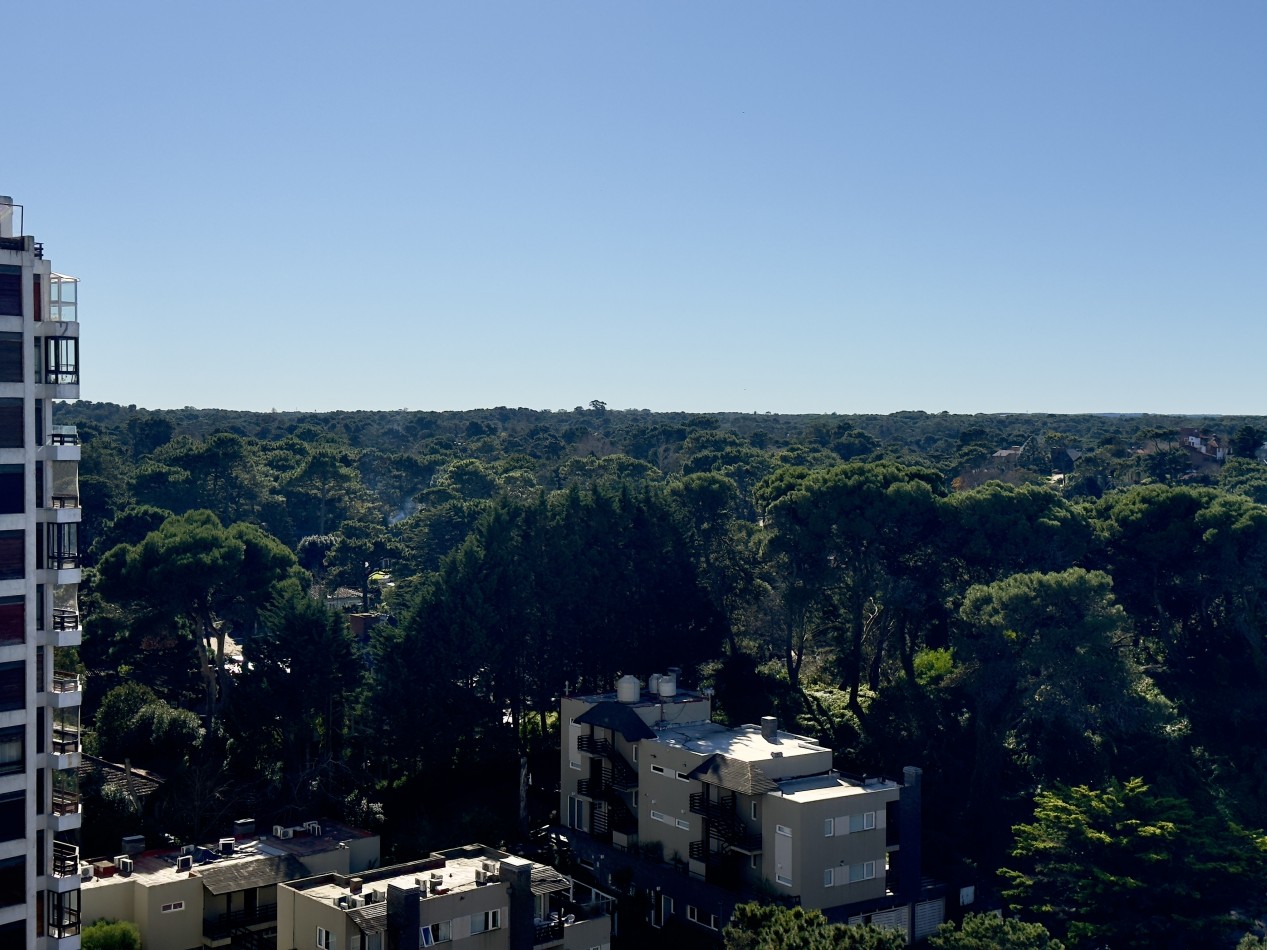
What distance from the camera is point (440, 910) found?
28.2m

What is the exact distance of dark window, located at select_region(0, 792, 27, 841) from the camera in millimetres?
20688

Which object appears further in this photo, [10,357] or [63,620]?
[63,620]

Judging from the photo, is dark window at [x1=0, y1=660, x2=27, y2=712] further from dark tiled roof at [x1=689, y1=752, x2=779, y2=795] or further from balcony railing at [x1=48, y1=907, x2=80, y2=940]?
dark tiled roof at [x1=689, y1=752, x2=779, y2=795]

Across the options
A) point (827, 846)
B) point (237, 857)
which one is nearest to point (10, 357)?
point (237, 857)

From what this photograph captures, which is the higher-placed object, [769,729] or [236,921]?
[769,729]

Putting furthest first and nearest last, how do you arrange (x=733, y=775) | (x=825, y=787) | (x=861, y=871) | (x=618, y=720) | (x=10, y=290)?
1. (x=618, y=720)
2. (x=825, y=787)
3. (x=733, y=775)
4. (x=861, y=871)
5. (x=10, y=290)

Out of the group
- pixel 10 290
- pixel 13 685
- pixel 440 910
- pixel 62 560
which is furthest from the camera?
pixel 440 910

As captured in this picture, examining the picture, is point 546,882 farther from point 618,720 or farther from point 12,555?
point 12,555

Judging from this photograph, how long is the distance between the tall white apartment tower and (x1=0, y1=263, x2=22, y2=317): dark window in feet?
0.05

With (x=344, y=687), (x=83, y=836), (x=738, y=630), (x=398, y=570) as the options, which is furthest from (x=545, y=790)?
(x=398, y=570)

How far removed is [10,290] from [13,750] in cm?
676

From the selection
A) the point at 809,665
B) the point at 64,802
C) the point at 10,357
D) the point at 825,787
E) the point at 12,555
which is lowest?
the point at 825,787

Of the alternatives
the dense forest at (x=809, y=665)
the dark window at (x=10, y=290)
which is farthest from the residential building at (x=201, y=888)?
the dark window at (x=10, y=290)

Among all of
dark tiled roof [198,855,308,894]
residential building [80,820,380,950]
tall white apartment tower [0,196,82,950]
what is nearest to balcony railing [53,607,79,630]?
tall white apartment tower [0,196,82,950]
